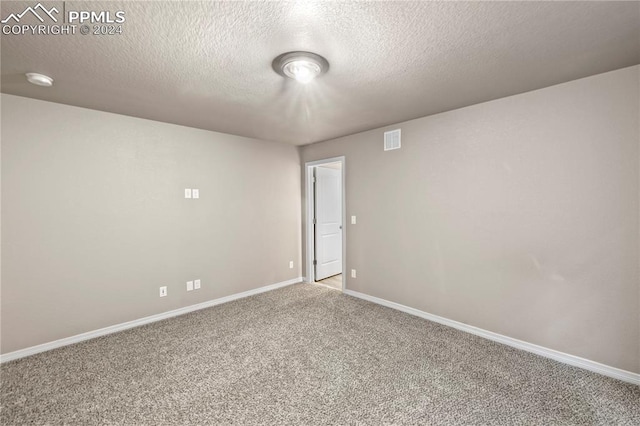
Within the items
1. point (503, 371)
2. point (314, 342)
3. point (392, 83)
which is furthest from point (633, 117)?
point (314, 342)

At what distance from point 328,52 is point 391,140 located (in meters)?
1.95

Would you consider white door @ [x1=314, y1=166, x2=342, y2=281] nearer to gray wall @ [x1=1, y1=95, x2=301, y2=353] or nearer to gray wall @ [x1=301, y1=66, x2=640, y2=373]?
gray wall @ [x1=1, y1=95, x2=301, y2=353]

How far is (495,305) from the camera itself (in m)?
2.80

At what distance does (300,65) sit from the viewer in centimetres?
199

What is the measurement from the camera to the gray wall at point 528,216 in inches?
85.0

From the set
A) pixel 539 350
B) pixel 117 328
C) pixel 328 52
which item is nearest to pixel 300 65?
pixel 328 52

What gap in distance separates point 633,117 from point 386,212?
2.29 meters

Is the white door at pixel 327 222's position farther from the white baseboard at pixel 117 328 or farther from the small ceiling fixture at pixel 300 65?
the small ceiling fixture at pixel 300 65

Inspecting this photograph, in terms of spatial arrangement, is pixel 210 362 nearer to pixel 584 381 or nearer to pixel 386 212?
pixel 386 212

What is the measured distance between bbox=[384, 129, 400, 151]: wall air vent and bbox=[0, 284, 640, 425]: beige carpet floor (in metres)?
2.16

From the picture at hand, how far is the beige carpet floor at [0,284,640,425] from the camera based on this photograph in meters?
1.81

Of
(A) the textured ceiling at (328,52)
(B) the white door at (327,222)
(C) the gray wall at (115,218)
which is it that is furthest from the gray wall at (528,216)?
(C) the gray wall at (115,218)

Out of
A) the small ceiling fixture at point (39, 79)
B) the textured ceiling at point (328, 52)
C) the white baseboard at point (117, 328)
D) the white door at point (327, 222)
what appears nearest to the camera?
the textured ceiling at point (328, 52)

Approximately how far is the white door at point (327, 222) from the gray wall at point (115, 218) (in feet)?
3.09
